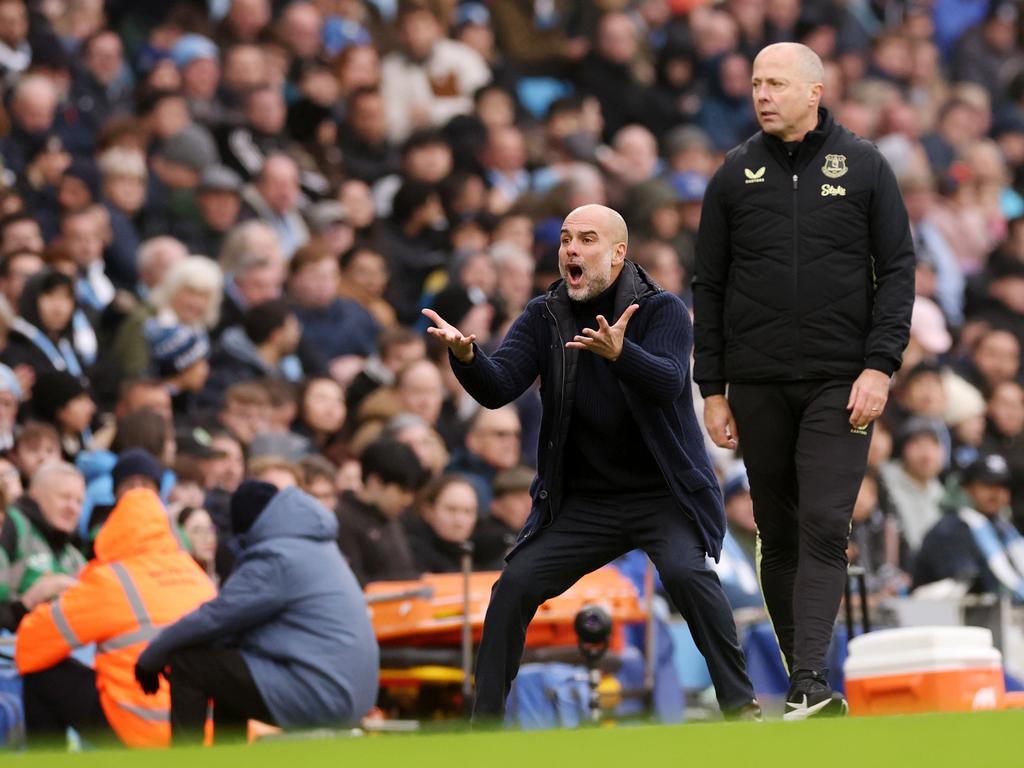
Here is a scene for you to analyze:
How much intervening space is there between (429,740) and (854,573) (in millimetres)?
4003

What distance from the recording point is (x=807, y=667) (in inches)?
332

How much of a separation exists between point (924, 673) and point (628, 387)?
178 cm

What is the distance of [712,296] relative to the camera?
8992 millimetres

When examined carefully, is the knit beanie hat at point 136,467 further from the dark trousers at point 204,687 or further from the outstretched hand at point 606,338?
the outstretched hand at point 606,338

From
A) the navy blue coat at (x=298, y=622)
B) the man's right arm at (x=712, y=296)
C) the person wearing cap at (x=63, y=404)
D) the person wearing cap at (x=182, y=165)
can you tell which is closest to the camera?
the man's right arm at (x=712, y=296)

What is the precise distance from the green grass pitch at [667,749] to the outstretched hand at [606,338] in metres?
1.58

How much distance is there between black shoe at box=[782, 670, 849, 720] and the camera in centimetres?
822

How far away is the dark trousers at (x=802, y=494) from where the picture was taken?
338 inches

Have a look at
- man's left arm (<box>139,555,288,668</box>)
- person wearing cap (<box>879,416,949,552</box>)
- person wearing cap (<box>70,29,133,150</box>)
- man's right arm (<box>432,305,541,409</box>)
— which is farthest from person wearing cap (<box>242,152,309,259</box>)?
man's right arm (<box>432,305,541,409</box>)

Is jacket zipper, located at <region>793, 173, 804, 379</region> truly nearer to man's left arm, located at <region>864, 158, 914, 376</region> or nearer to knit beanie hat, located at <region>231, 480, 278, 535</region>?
man's left arm, located at <region>864, 158, 914, 376</region>

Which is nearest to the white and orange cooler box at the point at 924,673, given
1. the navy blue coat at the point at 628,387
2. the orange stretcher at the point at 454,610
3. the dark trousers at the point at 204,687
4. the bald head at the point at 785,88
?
the navy blue coat at the point at 628,387

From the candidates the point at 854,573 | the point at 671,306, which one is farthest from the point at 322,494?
the point at 671,306

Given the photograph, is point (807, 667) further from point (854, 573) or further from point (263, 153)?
point (263, 153)

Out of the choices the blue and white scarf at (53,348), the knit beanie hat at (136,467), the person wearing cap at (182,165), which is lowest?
the knit beanie hat at (136,467)
